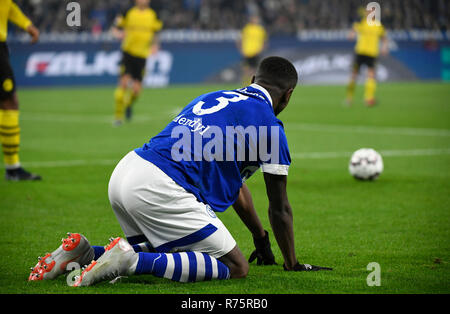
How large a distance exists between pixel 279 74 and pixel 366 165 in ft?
14.9

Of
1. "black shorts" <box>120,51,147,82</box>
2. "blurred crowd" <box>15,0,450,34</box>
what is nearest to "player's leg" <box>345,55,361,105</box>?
"black shorts" <box>120,51,147,82</box>

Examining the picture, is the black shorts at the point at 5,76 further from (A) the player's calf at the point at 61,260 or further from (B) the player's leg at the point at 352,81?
(B) the player's leg at the point at 352,81

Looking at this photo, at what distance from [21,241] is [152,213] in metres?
1.98

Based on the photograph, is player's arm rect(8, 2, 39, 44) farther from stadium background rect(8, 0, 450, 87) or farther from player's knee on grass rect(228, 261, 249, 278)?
stadium background rect(8, 0, 450, 87)

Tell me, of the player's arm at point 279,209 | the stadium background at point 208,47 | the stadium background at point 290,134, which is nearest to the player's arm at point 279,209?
the player's arm at point 279,209

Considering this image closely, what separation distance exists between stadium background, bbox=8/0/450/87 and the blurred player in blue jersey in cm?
2242

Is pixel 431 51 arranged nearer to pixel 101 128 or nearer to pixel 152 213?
pixel 101 128

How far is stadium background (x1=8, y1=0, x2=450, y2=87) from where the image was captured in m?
27.2

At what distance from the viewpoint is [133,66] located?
17.6m

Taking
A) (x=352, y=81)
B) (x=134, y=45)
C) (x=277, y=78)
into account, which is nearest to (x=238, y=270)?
(x=277, y=78)

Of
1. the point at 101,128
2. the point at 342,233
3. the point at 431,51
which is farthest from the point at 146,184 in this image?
the point at 431,51

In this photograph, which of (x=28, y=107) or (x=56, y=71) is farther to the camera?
(x=56, y=71)
